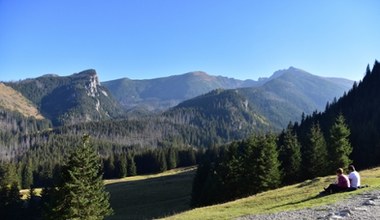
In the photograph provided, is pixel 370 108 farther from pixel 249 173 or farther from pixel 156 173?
pixel 249 173

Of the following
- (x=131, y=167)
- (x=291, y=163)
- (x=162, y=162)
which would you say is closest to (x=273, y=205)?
(x=291, y=163)

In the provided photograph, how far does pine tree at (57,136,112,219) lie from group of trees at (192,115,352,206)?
83.4 feet

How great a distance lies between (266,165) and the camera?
5794 cm

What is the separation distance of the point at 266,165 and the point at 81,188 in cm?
2958

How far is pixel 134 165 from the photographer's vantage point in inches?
6949

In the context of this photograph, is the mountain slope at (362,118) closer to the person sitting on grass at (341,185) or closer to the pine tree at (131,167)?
the person sitting on grass at (341,185)

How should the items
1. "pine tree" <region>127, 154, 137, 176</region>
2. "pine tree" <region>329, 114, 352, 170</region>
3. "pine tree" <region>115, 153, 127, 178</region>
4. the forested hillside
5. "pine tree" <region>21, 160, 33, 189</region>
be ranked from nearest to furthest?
the forested hillside < "pine tree" <region>329, 114, 352, 170</region> < "pine tree" <region>21, 160, 33, 189</region> < "pine tree" <region>115, 153, 127, 178</region> < "pine tree" <region>127, 154, 137, 176</region>

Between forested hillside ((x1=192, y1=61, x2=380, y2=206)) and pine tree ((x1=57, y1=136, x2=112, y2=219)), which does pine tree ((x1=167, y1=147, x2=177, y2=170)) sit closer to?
forested hillside ((x1=192, y1=61, x2=380, y2=206))

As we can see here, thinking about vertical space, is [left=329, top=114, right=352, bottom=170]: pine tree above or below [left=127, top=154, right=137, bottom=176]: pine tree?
above

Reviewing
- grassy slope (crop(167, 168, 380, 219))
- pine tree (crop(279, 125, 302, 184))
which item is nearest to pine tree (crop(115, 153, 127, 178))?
pine tree (crop(279, 125, 302, 184))

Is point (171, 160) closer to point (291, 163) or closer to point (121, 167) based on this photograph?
point (121, 167)

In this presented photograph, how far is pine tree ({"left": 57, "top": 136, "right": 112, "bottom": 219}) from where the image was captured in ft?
127

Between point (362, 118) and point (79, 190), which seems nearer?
point (79, 190)

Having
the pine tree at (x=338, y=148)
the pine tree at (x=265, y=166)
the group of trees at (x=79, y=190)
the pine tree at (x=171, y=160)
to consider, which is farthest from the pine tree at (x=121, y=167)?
the group of trees at (x=79, y=190)
